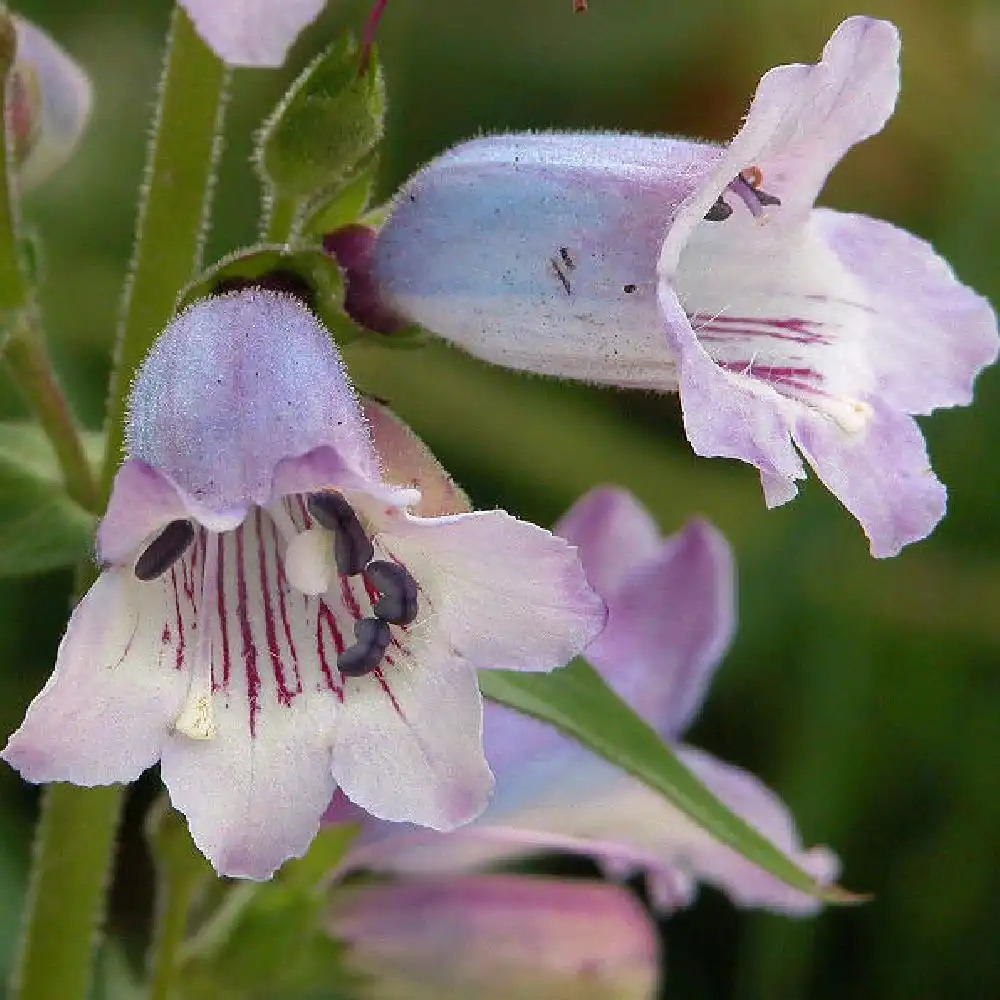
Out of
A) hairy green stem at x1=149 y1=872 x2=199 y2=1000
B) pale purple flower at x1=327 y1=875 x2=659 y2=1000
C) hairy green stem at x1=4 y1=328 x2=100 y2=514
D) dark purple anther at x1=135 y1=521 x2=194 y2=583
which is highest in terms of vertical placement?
dark purple anther at x1=135 y1=521 x2=194 y2=583

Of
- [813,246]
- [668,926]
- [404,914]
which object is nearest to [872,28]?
[813,246]

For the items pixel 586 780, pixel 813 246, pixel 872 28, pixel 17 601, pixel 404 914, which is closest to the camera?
pixel 872 28

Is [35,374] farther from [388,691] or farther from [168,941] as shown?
[168,941]

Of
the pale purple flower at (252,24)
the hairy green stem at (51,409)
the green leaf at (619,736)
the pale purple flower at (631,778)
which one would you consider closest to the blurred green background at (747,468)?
the pale purple flower at (631,778)

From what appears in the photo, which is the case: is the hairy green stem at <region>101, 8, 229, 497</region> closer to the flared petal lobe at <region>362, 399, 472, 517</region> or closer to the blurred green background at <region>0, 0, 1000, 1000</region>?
the flared petal lobe at <region>362, 399, 472, 517</region>

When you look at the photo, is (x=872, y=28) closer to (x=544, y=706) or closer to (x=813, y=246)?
(x=813, y=246)

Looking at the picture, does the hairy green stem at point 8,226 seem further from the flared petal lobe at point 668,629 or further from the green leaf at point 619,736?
the flared petal lobe at point 668,629

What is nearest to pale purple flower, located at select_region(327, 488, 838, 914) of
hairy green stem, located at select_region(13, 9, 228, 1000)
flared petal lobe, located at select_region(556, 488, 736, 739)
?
flared petal lobe, located at select_region(556, 488, 736, 739)
